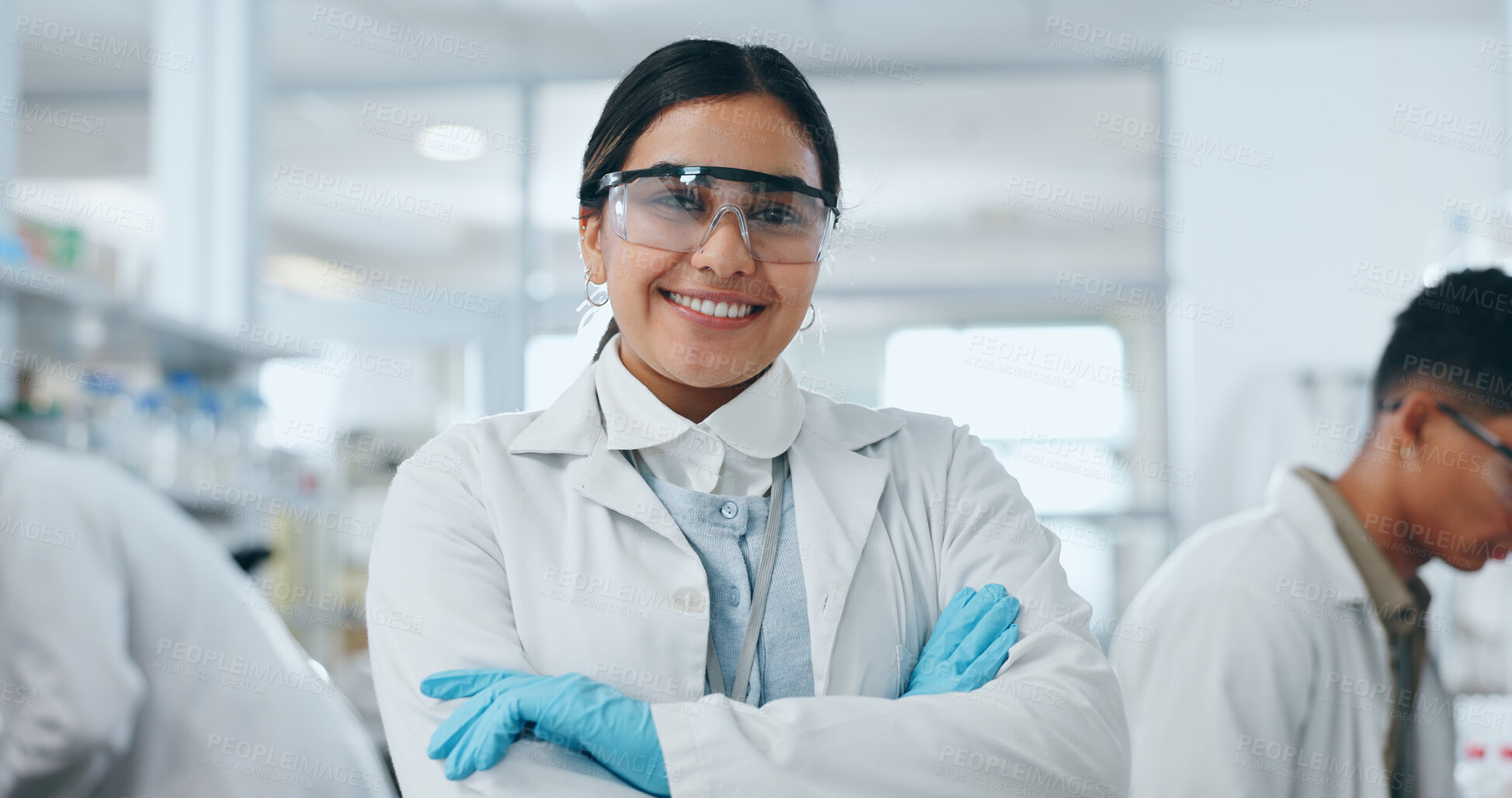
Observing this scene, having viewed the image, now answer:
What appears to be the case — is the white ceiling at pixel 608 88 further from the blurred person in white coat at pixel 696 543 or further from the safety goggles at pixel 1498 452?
the blurred person in white coat at pixel 696 543

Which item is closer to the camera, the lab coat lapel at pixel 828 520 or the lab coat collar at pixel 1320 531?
the lab coat lapel at pixel 828 520

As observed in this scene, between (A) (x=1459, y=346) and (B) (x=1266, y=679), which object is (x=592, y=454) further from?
(A) (x=1459, y=346)

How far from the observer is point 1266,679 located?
67.9 inches

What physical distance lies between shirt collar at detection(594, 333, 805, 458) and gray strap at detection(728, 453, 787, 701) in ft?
0.15

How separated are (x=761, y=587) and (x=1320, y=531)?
1.11 meters

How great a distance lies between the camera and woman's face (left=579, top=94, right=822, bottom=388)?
1.26 m

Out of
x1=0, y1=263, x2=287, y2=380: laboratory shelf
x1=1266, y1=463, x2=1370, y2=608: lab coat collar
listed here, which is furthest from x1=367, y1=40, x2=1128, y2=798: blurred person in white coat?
x1=0, y1=263, x2=287, y2=380: laboratory shelf

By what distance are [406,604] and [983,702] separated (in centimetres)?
58

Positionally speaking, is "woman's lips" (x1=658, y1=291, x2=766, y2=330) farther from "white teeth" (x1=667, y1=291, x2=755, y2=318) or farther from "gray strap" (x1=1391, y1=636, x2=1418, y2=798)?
"gray strap" (x1=1391, y1=636, x2=1418, y2=798)

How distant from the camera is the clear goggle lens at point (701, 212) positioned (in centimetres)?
125

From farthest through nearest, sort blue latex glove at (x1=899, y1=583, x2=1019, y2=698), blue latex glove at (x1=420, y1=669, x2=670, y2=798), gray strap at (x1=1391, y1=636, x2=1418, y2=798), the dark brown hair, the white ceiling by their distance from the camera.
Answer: the white ceiling
gray strap at (x1=1391, y1=636, x2=1418, y2=798)
the dark brown hair
blue latex glove at (x1=899, y1=583, x2=1019, y2=698)
blue latex glove at (x1=420, y1=669, x2=670, y2=798)

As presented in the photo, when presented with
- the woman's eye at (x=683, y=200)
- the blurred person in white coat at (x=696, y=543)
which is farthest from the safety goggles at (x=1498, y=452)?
the woman's eye at (x=683, y=200)

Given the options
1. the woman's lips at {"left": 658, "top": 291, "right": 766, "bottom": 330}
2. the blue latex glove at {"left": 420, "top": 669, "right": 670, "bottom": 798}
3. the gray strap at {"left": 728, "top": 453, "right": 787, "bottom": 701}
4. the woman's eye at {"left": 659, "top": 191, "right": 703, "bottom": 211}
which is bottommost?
the blue latex glove at {"left": 420, "top": 669, "right": 670, "bottom": 798}

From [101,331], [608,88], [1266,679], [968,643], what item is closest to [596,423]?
[968,643]
